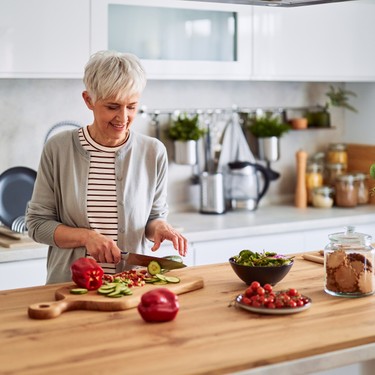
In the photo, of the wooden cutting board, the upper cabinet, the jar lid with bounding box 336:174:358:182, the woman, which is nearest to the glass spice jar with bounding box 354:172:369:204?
the jar lid with bounding box 336:174:358:182

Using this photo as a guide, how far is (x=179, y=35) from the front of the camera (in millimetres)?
4176

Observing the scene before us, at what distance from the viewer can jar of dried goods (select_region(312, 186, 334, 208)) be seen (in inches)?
188

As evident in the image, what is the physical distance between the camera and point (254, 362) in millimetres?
1905

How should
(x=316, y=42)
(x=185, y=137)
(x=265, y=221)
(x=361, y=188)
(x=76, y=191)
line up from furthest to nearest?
(x=361, y=188) < (x=316, y=42) < (x=185, y=137) < (x=265, y=221) < (x=76, y=191)

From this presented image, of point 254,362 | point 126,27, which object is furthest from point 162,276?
point 126,27

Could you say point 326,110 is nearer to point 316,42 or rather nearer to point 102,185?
point 316,42

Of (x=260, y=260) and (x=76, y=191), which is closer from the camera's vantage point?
(x=260, y=260)

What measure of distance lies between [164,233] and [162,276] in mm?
202

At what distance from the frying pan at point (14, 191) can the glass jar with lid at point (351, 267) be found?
6.08 feet

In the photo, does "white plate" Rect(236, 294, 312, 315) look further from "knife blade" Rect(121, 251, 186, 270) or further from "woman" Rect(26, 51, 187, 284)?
"woman" Rect(26, 51, 187, 284)

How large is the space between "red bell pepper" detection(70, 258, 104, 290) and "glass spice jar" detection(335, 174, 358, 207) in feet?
8.55

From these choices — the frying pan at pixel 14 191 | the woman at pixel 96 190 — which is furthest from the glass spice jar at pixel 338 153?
the woman at pixel 96 190

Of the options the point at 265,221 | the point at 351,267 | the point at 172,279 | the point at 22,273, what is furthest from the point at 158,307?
the point at 265,221

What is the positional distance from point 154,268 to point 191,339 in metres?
0.60
